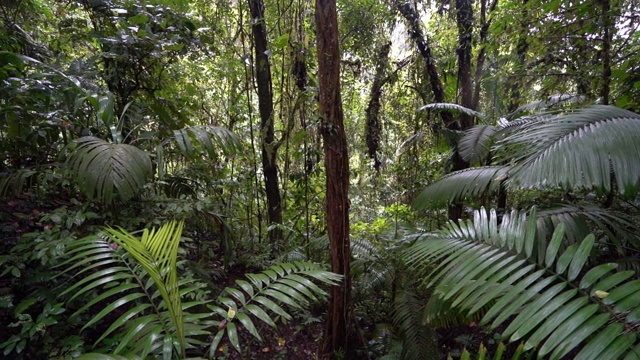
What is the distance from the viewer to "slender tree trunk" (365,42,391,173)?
15.0ft

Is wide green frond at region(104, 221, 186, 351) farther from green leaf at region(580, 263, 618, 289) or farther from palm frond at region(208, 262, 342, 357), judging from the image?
green leaf at region(580, 263, 618, 289)

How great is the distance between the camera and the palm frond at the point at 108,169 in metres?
1.72

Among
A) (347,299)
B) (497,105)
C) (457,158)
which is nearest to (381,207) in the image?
(457,158)

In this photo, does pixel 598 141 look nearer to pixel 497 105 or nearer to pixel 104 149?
pixel 104 149

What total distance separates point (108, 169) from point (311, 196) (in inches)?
90.6

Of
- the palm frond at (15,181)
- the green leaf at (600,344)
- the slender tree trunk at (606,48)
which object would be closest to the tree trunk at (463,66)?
the slender tree trunk at (606,48)

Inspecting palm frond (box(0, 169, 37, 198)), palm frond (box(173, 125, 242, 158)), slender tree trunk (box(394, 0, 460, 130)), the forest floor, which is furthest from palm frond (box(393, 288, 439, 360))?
slender tree trunk (box(394, 0, 460, 130))

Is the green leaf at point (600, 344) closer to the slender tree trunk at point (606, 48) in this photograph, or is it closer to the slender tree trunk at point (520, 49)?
the slender tree trunk at point (606, 48)

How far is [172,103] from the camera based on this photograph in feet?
9.48

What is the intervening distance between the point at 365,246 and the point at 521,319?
78.9 inches

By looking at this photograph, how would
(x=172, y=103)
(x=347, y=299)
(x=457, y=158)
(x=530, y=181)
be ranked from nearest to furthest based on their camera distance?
(x=530, y=181), (x=347, y=299), (x=172, y=103), (x=457, y=158)

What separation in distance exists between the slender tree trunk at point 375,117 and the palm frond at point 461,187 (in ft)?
7.47

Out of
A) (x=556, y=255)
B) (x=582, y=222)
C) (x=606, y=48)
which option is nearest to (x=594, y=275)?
(x=556, y=255)

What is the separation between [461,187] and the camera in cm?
233
